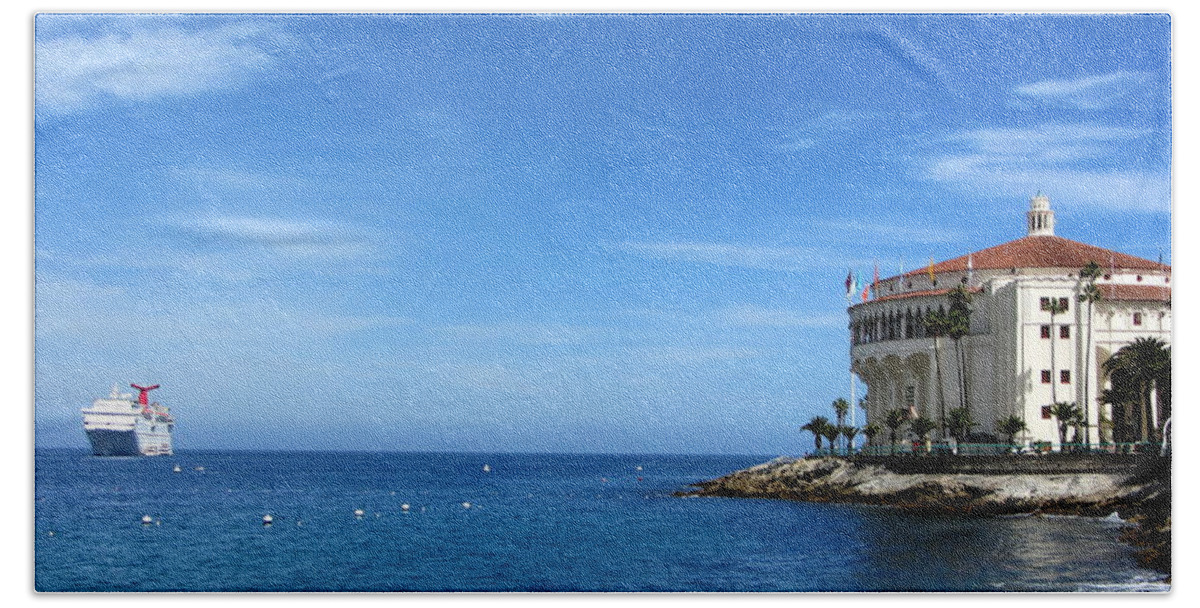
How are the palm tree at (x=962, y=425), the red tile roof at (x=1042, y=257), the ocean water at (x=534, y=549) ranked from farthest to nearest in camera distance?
the palm tree at (x=962, y=425), the red tile roof at (x=1042, y=257), the ocean water at (x=534, y=549)

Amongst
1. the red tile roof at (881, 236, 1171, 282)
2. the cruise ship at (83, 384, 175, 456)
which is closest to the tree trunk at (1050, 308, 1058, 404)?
the red tile roof at (881, 236, 1171, 282)

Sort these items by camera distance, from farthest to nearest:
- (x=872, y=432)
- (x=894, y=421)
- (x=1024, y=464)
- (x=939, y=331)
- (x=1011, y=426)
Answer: (x=872, y=432)
(x=894, y=421)
(x=939, y=331)
(x=1011, y=426)
(x=1024, y=464)

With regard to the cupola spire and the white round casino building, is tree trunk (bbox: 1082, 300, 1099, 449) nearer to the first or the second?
the white round casino building

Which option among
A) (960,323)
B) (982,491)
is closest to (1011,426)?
(982,491)

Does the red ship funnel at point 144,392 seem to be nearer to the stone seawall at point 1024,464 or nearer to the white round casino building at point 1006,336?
the white round casino building at point 1006,336

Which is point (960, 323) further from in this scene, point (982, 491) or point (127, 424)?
point (127, 424)

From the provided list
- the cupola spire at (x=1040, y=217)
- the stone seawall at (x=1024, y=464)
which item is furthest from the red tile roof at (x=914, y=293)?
the cupola spire at (x=1040, y=217)

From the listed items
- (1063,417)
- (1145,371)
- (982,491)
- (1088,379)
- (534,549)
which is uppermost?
(1145,371)
